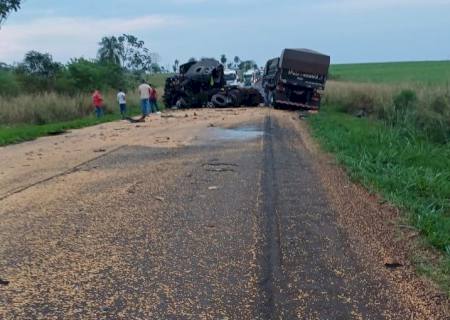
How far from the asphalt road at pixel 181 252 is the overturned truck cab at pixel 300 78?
817 inches

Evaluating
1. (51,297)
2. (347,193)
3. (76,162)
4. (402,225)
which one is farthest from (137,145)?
(51,297)

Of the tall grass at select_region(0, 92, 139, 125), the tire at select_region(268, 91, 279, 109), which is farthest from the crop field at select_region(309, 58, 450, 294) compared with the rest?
the tall grass at select_region(0, 92, 139, 125)

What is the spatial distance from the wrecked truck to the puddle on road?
45.4 feet

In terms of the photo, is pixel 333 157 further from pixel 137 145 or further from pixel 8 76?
pixel 8 76

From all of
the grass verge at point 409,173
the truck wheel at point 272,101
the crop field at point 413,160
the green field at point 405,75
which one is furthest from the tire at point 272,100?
the grass verge at point 409,173

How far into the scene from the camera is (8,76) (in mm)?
34531

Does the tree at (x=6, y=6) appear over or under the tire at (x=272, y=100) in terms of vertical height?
over

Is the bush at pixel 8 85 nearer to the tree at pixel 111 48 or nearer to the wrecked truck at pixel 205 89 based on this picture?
the wrecked truck at pixel 205 89

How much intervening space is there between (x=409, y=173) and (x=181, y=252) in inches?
231

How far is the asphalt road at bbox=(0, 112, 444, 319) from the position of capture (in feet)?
14.1

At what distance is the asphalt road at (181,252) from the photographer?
4.30 m

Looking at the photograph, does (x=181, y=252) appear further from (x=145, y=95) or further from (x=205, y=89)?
(x=205, y=89)

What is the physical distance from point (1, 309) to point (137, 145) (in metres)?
10.2

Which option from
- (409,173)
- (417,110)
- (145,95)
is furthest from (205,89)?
(409,173)
